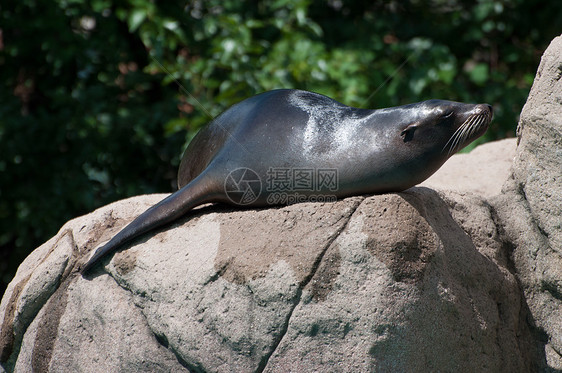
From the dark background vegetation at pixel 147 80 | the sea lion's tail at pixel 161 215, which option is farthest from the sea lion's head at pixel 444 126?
the dark background vegetation at pixel 147 80

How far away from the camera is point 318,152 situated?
2914 millimetres

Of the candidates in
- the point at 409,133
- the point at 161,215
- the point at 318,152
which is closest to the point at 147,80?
the point at 161,215

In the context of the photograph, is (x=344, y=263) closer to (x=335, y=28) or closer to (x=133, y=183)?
(x=133, y=183)

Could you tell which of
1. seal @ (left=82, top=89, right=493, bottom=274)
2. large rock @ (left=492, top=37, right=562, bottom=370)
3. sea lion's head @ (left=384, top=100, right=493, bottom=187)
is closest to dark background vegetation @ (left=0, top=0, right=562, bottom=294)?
seal @ (left=82, top=89, right=493, bottom=274)

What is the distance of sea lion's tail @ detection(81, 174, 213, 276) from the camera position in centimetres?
309

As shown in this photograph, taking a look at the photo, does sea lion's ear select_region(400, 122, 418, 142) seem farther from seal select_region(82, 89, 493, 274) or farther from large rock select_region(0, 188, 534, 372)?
large rock select_region(0, 188, 534, 372)

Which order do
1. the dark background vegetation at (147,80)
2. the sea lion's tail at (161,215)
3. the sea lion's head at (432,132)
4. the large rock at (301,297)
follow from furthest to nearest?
the dark background vegetation at (147,80), the sea lion's tail at (161,215), the sea lion's head at (432,132), the large rock at (301,297)

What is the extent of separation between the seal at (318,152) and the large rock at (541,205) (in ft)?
0.88

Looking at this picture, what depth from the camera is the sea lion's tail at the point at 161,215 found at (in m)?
A: 3.09

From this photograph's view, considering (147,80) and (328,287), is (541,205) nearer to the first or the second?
(328,287)

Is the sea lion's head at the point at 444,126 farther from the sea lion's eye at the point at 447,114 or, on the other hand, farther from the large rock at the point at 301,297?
the large rock at the point at 301,297

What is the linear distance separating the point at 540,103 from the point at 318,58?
2.86m

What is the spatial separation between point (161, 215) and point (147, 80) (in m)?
3.15

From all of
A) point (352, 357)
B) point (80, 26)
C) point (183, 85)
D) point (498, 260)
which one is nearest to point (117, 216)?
point (352, 357)
